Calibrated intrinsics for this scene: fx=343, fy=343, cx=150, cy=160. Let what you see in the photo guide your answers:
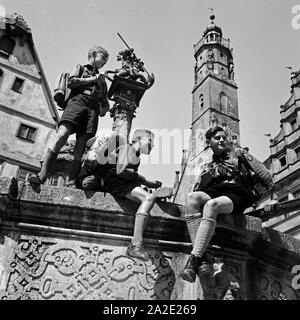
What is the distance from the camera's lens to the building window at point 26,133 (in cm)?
1881

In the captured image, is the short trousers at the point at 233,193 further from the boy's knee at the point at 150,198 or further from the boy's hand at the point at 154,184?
the boy's knee at the point at 150,198

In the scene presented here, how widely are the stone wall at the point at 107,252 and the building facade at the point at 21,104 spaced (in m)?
14.7

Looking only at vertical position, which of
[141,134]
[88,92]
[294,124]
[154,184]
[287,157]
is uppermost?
[294,124]

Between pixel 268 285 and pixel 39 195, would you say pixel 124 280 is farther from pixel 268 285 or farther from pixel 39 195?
pixel 268 285

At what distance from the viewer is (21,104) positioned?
19547 millimetres

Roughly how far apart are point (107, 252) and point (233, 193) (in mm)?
1585

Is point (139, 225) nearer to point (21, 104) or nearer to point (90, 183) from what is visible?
point (90, 183)

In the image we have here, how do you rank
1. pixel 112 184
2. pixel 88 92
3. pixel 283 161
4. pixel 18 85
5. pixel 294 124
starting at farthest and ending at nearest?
pixel 294 124
pixel 283 161
pixel 18 85
pixel 88 92
pixel 112 184

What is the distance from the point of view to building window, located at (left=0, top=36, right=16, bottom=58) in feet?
66.1

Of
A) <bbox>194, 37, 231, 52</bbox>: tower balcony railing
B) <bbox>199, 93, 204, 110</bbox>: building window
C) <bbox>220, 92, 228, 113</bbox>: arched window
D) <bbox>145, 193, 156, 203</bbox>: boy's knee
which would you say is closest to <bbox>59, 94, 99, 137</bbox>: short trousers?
<bbox>145, 193, 156, 203</bbox>: boy's knee

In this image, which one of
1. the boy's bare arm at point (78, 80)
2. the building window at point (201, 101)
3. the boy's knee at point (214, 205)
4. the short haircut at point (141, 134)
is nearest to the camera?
the boy's knee at point (214, 205)

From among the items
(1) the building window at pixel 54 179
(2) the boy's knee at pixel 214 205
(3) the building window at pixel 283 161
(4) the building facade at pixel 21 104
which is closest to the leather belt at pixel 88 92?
(2) the boy's knee at pixel 214 205

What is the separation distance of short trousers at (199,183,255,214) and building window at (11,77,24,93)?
18195 mm

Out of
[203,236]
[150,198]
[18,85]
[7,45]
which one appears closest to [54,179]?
[18,85]
